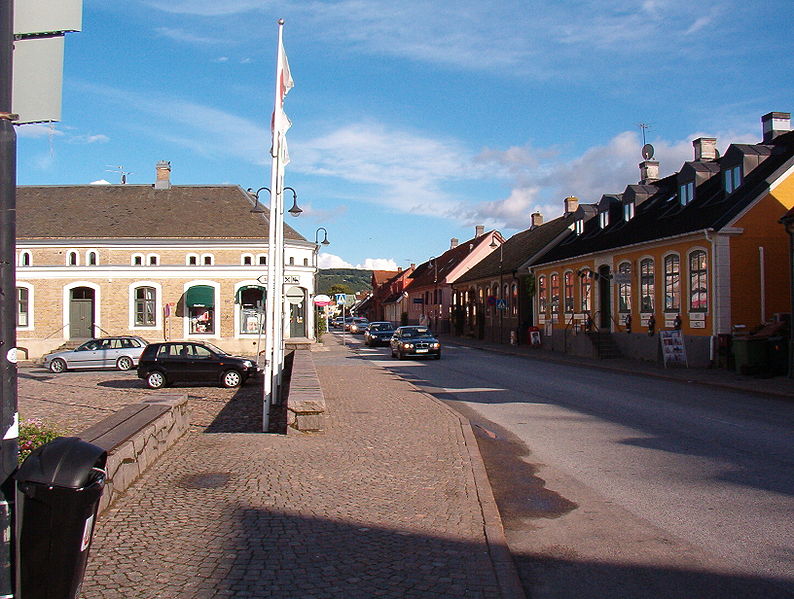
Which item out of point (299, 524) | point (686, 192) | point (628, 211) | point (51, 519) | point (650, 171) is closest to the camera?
point (51, 519)

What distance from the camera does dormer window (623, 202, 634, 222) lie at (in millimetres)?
33750

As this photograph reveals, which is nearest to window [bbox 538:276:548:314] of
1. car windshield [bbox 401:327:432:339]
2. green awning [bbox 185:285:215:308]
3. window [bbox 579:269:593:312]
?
window [bbox 579:269:593:312]

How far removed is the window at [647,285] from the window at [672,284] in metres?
0.98

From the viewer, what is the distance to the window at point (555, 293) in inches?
1547

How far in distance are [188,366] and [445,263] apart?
196ft

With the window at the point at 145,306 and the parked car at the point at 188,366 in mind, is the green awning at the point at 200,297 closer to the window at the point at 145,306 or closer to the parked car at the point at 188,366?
the window at the point at 145,306

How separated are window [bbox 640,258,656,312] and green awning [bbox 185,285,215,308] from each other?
22.5 m

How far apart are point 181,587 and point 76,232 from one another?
40.0m

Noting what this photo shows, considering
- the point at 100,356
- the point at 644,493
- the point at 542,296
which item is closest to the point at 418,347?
the point at 542,296

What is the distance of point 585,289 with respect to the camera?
116ft

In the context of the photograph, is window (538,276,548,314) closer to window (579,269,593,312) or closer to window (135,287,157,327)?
window (579,269,593,312)

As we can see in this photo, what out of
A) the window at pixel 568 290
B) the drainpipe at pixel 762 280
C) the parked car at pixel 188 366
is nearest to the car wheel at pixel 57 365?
the parked car at pixel 188 366

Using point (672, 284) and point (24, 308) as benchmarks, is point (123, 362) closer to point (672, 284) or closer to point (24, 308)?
point (24, 308)

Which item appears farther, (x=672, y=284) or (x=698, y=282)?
(x=672, y=284)
